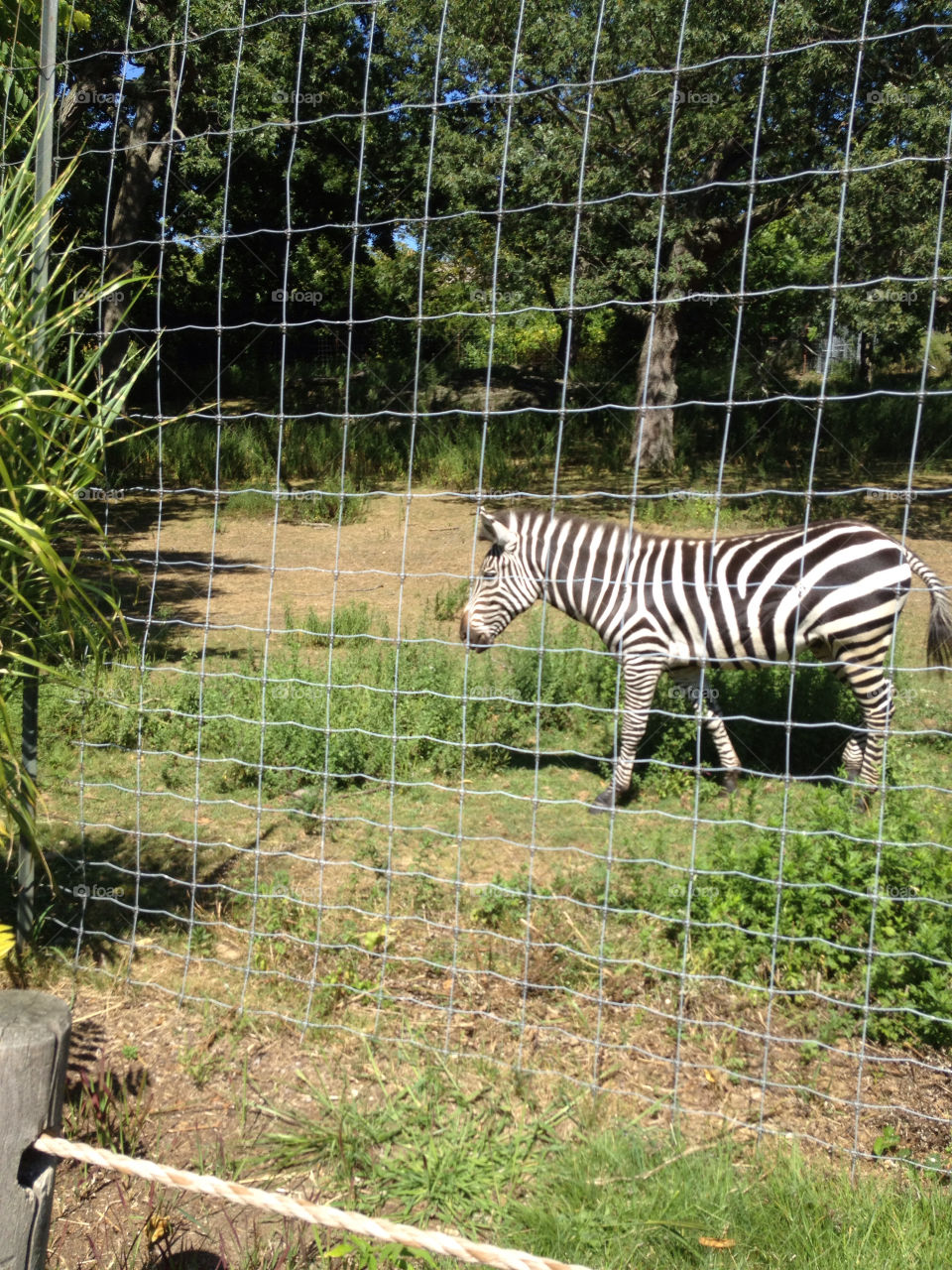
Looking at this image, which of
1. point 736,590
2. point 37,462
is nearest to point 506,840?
point 37,462

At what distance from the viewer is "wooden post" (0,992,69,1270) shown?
5.82 ft

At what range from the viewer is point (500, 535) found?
5.94 metres

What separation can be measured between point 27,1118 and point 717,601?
169 inches

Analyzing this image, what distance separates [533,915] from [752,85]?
13.7 meters

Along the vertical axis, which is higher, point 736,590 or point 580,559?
point 580,559

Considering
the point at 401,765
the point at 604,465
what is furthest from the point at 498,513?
the point at 604,465

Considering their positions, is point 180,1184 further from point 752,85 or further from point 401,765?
point 752,85

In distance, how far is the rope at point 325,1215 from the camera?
1.71 meters

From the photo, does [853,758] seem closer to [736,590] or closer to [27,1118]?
[736,590]

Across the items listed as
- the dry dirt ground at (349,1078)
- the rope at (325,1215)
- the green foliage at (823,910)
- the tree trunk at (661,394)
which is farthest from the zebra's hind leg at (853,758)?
the tree trunk at (661,394)

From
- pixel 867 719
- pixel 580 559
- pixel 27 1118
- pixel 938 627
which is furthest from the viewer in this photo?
pixel 580 559

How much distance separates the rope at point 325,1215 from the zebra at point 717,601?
3452 mm

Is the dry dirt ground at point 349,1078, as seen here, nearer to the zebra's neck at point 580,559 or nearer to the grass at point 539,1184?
the grass at point 539,1184

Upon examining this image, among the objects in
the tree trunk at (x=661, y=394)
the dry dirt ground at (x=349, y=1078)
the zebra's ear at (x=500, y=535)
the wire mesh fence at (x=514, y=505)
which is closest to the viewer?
the dry dirt ground at (x=349, y=1078)
